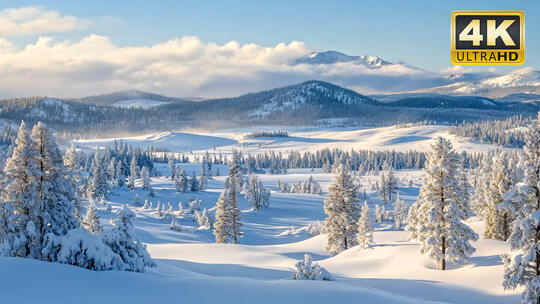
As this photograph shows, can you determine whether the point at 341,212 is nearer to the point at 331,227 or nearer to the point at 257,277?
the point at 331,227

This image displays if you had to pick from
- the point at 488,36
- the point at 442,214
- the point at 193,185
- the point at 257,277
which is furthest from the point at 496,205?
the point at 193,185

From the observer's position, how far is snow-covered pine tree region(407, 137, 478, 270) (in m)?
28.7

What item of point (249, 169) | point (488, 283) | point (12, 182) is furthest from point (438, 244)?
point (249, 169)

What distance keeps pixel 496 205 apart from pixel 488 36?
21.2m

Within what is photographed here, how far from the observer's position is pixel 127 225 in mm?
16688

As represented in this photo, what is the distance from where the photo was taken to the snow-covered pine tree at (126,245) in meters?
15.8

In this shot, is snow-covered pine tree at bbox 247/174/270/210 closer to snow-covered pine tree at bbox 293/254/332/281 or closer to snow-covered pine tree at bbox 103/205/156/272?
snow-covered pine tree at bbox 293/254/332/281

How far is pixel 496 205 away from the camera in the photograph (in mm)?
35781

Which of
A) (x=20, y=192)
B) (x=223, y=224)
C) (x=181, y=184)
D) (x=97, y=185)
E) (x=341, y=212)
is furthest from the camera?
(x=181, y=184)

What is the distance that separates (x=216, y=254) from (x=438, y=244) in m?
20.0

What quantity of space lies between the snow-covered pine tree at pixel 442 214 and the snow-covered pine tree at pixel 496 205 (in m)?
9.48

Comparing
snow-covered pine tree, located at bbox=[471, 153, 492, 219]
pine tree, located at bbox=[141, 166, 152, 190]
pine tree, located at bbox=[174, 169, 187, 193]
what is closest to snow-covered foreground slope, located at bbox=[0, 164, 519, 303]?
snow-covered pine tree, located at bbox=[471, 153, 492, 219]

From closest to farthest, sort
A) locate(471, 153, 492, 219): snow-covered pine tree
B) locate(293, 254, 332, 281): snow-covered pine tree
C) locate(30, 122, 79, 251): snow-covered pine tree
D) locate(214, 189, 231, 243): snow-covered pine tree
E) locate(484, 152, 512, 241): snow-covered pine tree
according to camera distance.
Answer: locate(293, 254, 332, 281): snow-covered pine tree, locate(30, 122, 79, 251): snow-covered pine tree, locate(484, 152, 512, 241): snow-covered pine tree, locate(471, 153, 492, 219): snow-covered pine tree, locate(214, 189, 231, 243): snow-covered pine tree

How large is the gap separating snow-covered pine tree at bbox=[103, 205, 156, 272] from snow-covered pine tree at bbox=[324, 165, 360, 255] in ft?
87.9
